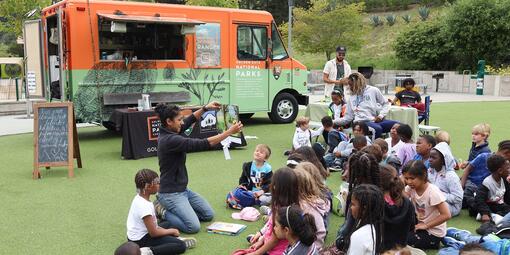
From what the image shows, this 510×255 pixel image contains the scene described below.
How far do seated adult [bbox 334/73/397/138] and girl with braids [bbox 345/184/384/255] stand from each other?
17.0 ft

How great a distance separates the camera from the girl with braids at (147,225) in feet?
15.0

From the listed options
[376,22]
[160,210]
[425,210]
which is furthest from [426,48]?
[160,210]

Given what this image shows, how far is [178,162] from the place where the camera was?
5.46 metres

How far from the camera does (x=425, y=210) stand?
4.87 metres

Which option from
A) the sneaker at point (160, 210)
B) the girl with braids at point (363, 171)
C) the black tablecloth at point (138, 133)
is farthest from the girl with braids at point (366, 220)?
the black tablecloth at point (138, 133)

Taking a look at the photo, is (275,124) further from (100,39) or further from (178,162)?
(178,162)

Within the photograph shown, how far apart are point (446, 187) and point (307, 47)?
2485 centimetres

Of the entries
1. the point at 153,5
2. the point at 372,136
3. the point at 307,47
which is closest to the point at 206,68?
the point at 153,5

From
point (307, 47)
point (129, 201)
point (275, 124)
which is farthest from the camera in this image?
point (307, 47)

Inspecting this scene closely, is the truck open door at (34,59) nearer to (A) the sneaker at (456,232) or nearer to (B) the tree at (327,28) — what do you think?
(A) the sneaker at (456,232)

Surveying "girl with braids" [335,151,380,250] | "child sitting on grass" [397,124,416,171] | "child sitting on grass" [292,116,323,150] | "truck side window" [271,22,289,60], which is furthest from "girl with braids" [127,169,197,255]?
"truck side window" [271,22,289,60]

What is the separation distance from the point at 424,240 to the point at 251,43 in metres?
8.81

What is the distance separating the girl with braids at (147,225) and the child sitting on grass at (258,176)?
5.37ft

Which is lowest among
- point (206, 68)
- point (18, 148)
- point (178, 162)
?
point (18, 148)
